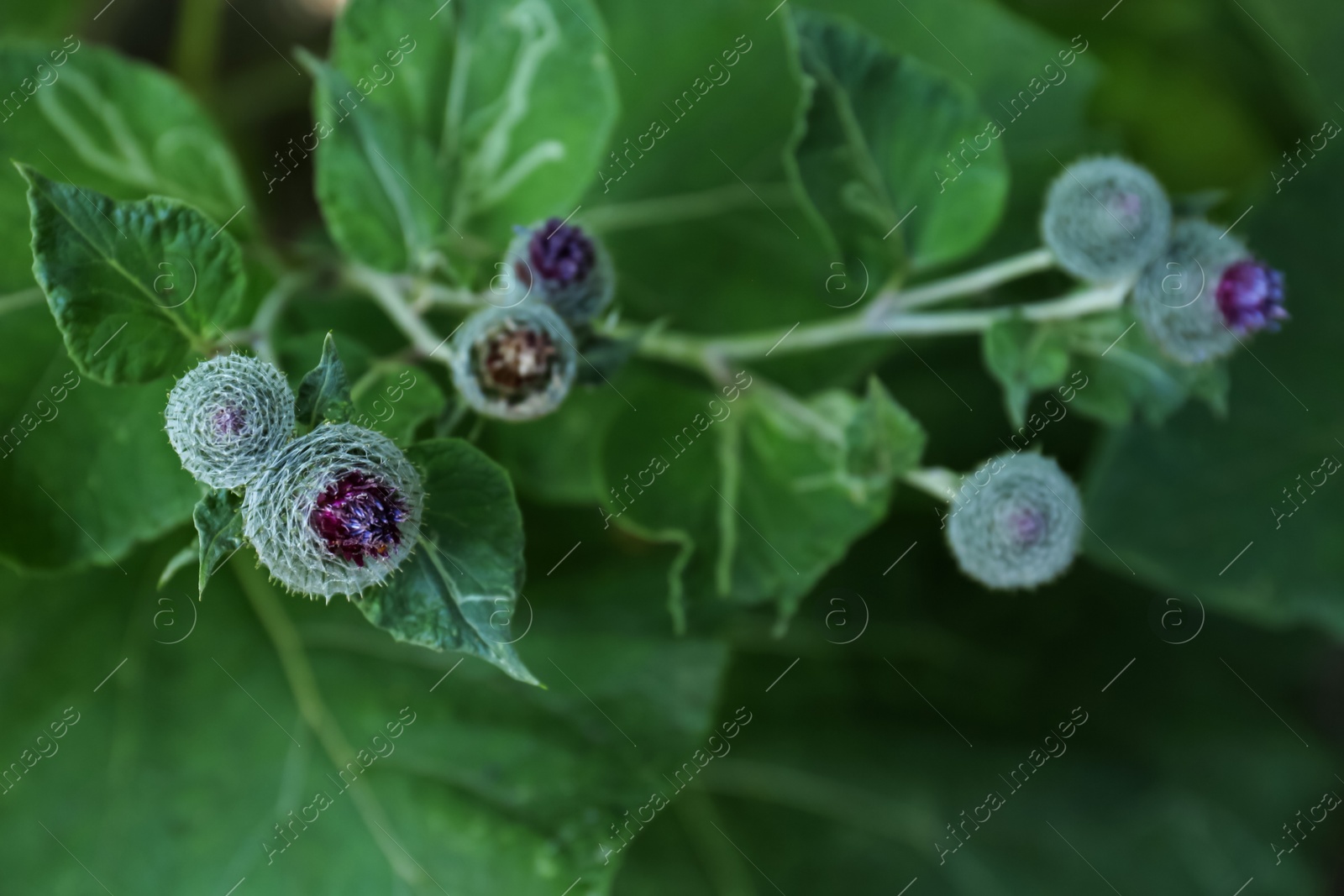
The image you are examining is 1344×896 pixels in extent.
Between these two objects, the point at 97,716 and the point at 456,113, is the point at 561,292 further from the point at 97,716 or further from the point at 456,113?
the point at 97,716

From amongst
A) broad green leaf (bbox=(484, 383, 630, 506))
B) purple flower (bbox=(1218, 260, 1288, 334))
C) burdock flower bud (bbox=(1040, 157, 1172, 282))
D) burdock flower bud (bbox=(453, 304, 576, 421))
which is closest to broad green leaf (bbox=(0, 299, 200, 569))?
burdock flower bud (bbox=(453, 304, 576, 421))

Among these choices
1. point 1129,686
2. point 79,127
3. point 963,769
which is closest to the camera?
point 79,127

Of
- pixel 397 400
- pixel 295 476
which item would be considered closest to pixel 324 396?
pixel 295 476

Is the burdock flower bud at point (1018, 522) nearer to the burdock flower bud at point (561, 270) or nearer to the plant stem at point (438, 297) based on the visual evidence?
the burdock flower bud at point (561, 270)

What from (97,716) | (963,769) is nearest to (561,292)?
(97,716)

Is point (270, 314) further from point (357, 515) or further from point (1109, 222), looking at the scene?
point (1109, 222)
